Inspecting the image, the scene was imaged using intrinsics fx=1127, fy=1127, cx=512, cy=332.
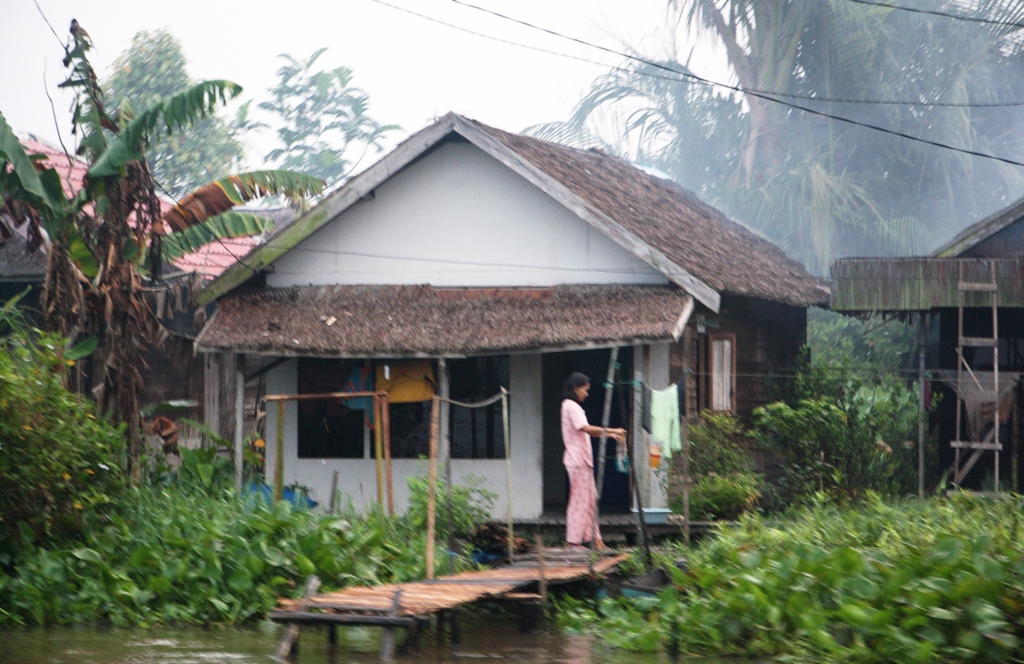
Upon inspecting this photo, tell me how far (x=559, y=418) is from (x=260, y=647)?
21.7 ft

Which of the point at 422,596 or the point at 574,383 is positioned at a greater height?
the point at 574,383

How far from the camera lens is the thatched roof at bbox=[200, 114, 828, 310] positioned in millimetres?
12031

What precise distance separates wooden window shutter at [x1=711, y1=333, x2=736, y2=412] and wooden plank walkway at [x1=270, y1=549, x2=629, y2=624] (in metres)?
4.76

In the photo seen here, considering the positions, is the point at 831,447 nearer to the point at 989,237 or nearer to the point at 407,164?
the point at 989,237

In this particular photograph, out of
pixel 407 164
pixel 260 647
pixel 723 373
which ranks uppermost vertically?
pixel 407 164

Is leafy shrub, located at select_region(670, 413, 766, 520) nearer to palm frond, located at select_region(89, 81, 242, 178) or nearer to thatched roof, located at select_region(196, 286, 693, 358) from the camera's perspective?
thatched roof, located at select_region(196, 286, 693, 358)

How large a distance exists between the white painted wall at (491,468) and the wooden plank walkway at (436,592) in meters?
2.30

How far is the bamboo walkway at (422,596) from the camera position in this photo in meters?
7.30

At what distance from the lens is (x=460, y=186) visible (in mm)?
13133

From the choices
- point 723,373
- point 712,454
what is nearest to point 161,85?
→ point 723,373

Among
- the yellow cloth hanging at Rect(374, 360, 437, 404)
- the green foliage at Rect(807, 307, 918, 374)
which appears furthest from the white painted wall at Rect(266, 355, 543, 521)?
the green foliage at Rect(807, 307, 918, 374)

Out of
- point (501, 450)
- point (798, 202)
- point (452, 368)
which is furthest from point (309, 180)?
point (798, 202)

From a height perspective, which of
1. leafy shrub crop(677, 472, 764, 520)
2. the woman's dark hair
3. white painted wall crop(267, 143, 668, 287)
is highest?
white painted wall crop(267, 143, 668, 287)

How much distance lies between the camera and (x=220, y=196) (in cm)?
1255
